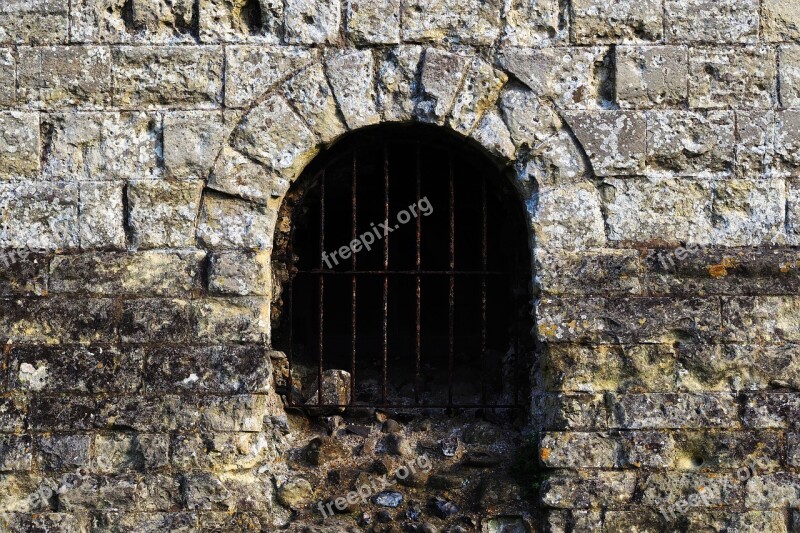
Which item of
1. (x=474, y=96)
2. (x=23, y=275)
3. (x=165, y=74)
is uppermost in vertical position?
(x=165, y=74)

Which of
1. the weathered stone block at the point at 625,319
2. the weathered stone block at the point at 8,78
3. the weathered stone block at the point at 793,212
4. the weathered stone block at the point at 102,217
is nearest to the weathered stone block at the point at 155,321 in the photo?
the weathered stone block at the point at 102,217

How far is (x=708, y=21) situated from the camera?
4000 mm

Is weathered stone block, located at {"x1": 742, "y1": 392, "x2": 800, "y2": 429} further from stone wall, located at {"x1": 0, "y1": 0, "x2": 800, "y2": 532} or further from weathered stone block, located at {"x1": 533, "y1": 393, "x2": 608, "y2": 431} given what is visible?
weathered stone block, located at {"x1": 533, "y1": 393, "x2": 608, "y2": 431}

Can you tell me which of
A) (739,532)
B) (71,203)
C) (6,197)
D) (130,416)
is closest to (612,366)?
(739,532)

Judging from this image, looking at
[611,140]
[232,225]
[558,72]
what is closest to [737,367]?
[611,140]

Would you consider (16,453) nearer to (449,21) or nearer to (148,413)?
(148,413)

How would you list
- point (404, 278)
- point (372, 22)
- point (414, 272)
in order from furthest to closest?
point (404, 278), point (414, 272), point (372, 22)

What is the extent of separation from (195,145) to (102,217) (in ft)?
1.78

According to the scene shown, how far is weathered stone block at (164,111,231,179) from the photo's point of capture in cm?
396

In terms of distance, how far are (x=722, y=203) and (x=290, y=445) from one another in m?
2.33

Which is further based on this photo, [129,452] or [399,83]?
[399,83]

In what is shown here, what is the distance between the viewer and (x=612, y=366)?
12.7 feet

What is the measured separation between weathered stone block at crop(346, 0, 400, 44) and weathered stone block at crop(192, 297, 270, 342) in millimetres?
1316

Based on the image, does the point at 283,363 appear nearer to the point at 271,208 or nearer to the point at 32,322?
the point at 271,208
